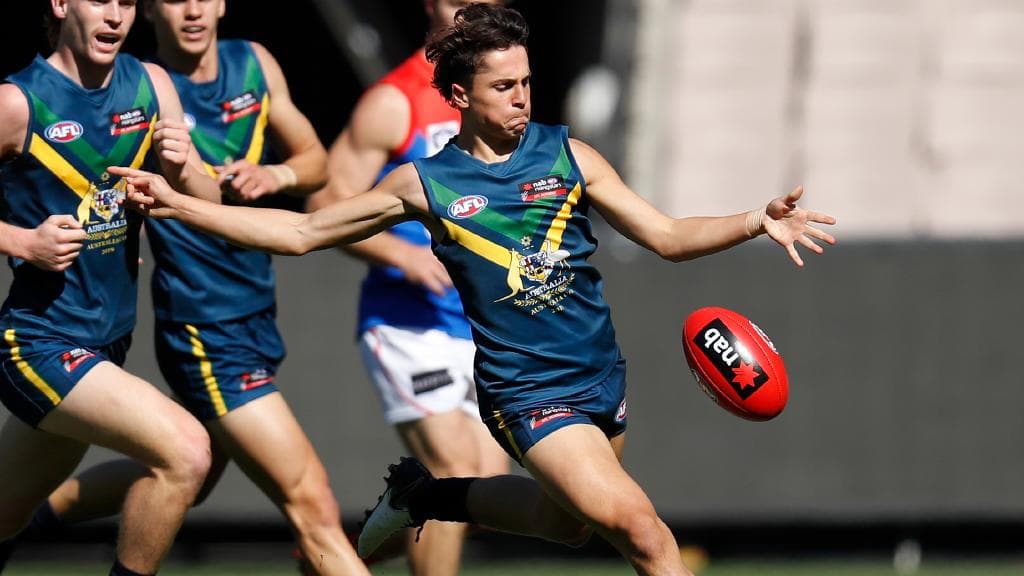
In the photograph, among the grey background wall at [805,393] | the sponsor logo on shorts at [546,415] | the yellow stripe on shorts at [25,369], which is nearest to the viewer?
the sponsor logo on shorts at [546,415]

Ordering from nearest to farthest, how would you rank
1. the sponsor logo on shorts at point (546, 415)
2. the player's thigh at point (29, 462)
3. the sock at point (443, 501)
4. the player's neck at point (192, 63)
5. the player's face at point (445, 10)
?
the sponsor logo on shorts at point (546, 415) → the player's thigh at point (29, 462) → the sock at point (443, 501) → the player's neck at point (192, 63) → the player's face at point (445, 10)

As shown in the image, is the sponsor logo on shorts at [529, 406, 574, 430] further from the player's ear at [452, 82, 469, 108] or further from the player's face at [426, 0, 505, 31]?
the player's face at [426, 0, 505, 31]

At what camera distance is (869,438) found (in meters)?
9.27

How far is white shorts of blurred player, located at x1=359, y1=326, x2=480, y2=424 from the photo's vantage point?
6.96 metres

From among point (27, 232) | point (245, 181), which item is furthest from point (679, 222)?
point (27, 232)

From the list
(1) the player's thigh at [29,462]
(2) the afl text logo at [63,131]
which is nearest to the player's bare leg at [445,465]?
(1) the player's thigh at [29,462]

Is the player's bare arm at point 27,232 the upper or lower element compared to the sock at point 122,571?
upper

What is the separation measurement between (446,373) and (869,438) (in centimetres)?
316

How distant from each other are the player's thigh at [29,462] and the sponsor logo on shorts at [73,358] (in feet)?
1.22

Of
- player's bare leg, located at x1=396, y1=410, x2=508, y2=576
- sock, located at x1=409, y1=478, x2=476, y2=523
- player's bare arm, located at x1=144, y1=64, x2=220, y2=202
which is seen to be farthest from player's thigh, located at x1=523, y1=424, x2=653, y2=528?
player's bare arm, located at x1=144, y1=64, x2=220, y2=202

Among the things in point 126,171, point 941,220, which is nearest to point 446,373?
point 126,171

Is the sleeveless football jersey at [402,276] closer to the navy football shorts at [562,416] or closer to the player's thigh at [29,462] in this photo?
the navy football shorts at [562,416]

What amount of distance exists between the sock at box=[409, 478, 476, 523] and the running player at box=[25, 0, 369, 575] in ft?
0.96

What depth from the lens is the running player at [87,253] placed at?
5.66 metres
